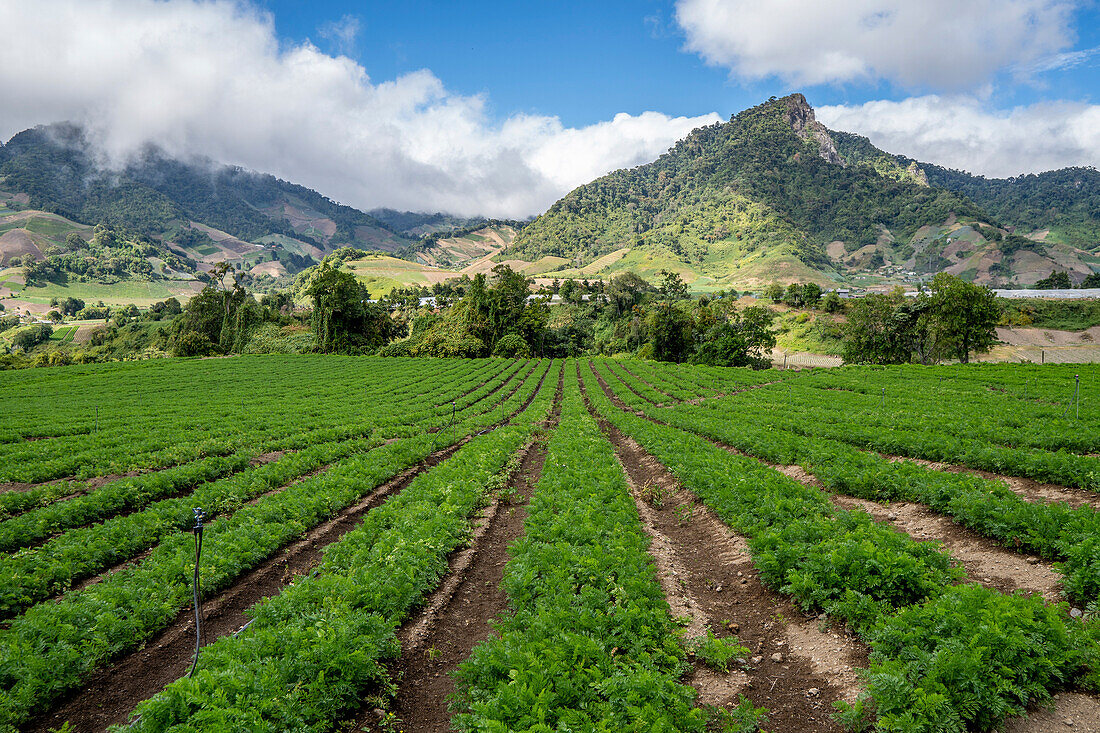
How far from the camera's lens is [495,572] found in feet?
38.1

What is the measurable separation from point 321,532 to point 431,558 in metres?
5.09

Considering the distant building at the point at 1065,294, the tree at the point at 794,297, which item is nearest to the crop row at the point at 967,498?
the tree at the point at 794,297

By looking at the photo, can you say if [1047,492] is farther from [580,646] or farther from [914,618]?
[580,646]

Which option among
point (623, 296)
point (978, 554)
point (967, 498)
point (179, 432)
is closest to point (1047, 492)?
point (967, 498)

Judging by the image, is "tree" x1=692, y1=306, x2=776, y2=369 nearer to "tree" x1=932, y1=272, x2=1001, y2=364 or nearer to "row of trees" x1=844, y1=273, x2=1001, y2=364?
"row of trees" x1=844, y1=273, x2=1001, y2=364

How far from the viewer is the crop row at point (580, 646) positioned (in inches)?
221

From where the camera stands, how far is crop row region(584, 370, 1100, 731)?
553cm

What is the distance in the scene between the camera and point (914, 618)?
6801mm

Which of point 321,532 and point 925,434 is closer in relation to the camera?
point 321,532

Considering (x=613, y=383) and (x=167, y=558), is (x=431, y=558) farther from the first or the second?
(x=613, y=383)

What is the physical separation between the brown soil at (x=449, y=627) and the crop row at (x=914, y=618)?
5.54 meters

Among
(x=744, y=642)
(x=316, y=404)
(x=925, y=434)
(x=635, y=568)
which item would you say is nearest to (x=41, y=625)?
(x=635, y=568)

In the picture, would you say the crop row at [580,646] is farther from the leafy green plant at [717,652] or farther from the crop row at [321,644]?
the crop row at [321,644]

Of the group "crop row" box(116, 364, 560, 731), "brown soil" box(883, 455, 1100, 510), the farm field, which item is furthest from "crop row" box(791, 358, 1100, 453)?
"crop row" box(116, 364, 560, 731)
